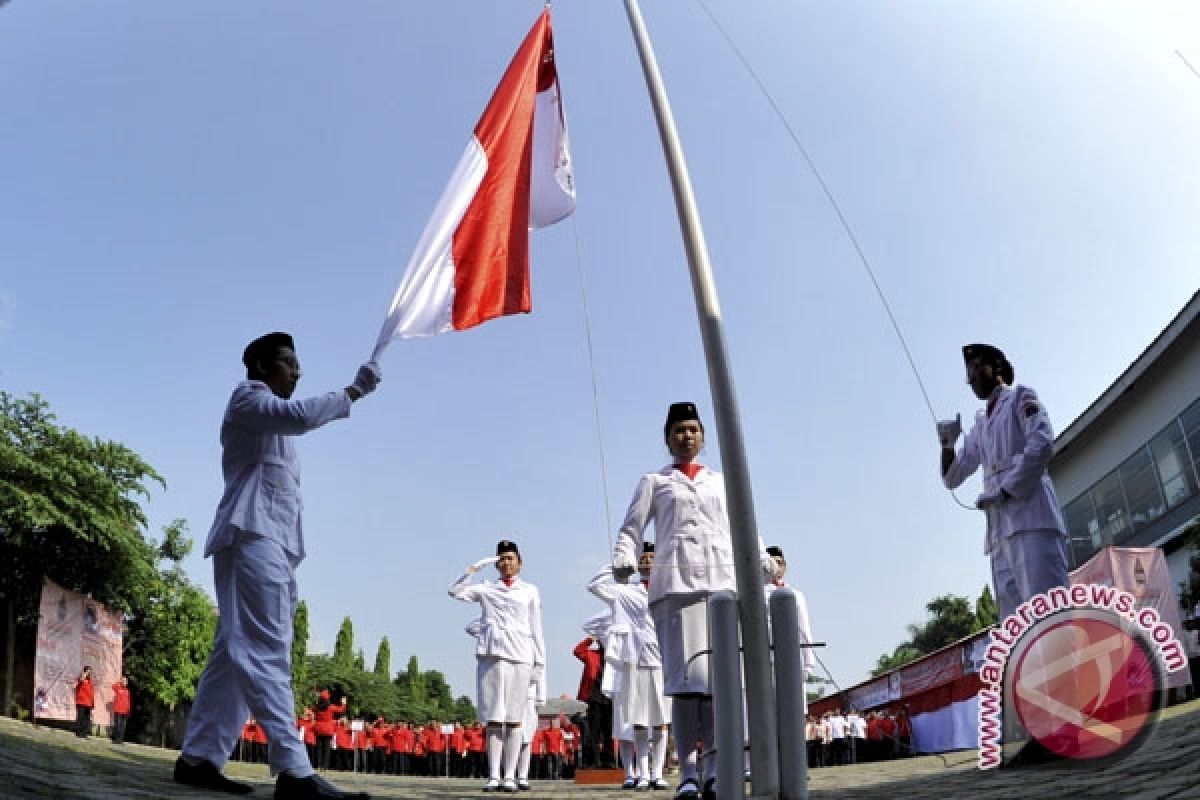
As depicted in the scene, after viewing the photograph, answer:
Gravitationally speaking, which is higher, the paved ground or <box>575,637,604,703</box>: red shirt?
<box>575,637,604,703</box>: red shirt

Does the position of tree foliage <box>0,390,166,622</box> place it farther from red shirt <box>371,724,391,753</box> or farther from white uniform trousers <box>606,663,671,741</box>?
white uniform trousers <box>606,663,671,741</box>

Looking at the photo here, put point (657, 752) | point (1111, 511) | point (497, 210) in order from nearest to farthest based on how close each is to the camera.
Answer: point (497, 210) → point (657, 752) → point (1111, 511)

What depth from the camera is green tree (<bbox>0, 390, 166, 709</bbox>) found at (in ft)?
93.7

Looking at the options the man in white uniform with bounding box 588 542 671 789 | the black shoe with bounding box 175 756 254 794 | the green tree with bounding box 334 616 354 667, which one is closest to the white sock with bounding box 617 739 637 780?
the man in white uniform with bounding box 588 542 671 789

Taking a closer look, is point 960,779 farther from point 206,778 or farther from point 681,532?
point 206,778

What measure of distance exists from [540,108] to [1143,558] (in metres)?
7.30

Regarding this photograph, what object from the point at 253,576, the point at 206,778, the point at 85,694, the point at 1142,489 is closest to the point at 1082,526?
the point at 1142,489

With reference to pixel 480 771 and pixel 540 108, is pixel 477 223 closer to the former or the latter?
pixel 540 108

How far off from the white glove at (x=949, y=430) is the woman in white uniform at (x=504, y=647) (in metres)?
5.27

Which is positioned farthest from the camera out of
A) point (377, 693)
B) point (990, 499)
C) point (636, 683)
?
point (377, 693)

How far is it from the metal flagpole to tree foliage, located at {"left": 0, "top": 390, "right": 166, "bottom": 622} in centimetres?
2787

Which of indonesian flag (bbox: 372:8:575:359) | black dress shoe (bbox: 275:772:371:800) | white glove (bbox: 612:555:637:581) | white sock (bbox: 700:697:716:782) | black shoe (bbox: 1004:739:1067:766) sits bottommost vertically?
black dress shoe (bbox: 275:772:371:800)

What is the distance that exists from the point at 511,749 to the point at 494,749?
0.18m

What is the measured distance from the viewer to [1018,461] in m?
5.95
